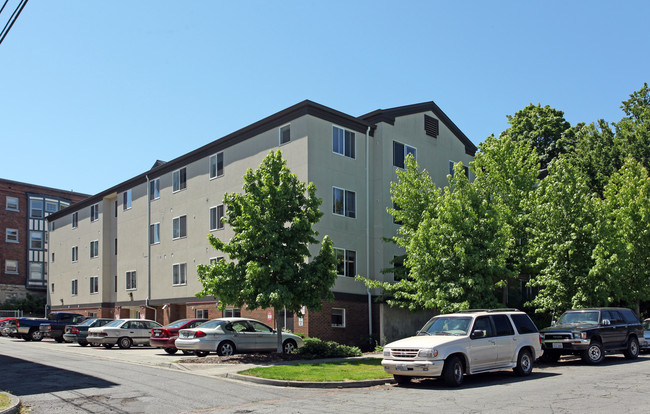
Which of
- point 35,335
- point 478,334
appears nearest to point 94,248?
point 35,335

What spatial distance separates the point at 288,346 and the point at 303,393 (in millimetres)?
9775

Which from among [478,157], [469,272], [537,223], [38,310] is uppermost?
[478,157]

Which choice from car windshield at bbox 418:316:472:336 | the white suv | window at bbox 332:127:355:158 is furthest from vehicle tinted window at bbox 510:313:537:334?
window at bbox 332:127:355:158

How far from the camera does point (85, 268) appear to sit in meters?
49.5

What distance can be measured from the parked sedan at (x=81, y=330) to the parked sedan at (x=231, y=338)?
32.3 feet

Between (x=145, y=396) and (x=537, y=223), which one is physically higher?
(x=537, y=223)

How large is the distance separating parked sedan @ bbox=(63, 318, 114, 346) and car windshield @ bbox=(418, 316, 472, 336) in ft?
66.8

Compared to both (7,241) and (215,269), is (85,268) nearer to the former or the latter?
(7,241)

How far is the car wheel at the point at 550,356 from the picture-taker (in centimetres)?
2072

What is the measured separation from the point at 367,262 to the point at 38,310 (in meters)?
43.1

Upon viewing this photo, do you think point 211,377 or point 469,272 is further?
point 469,272

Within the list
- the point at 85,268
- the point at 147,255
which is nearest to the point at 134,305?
the point at 147,255

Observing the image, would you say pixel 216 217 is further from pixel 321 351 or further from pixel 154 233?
pixel 321 351

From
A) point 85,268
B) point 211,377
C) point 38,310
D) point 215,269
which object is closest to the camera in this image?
point 211,377
